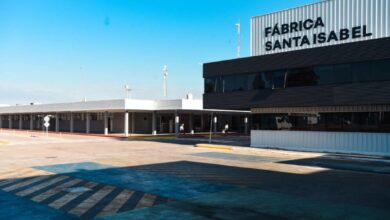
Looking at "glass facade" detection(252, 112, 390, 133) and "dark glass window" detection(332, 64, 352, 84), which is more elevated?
"dark glass window" detection(332, 64, 352, 84)

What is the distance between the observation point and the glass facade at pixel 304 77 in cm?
2255

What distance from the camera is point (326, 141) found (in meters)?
25.3

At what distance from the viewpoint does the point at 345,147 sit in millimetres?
24469

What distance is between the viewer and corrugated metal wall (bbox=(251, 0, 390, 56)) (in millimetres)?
24484

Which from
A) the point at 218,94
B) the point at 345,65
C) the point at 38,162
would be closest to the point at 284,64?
the point at 345,65

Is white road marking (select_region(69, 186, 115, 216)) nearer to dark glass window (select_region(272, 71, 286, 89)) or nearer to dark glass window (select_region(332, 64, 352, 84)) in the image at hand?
dark glass window (select_region(332, 64, 352, 84))

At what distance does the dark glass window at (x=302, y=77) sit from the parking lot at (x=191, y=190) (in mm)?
7046

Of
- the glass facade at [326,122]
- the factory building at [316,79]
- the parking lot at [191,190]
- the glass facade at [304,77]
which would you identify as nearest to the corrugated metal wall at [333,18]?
the factory building at [316,79]

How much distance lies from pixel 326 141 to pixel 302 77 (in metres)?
4.24

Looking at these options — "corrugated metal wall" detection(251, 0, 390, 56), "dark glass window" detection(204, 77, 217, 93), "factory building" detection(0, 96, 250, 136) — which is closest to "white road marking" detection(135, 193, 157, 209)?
"corrugated metal wall" detection(251, 0, 390, 56)

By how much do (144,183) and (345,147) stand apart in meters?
15.5

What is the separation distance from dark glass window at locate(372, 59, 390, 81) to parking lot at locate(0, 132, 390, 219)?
519 centimetres

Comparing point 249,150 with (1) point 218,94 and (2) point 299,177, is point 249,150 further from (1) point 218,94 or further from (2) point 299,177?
(2) point 299,177

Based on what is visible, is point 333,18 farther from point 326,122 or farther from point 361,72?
point 326,122
